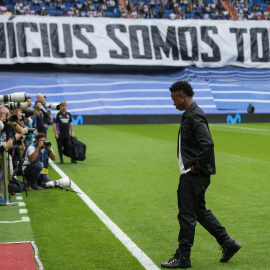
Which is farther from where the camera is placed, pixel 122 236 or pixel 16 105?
pixel 16 105

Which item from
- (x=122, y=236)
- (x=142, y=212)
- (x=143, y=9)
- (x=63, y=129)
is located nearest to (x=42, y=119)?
(x=63, y=129)

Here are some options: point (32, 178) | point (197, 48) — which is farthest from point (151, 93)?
point (32, 178)

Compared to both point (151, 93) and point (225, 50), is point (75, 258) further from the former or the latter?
point (225, 50)

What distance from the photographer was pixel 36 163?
11.8 m

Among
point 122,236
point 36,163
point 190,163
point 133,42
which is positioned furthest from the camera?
point 133,42

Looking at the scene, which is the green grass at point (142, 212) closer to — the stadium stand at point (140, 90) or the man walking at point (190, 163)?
the man walking at point (190, 163)

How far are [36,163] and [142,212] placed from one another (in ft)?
11.1

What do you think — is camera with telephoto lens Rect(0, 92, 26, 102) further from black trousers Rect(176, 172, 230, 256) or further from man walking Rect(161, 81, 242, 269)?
black trousers Rect(176, 172, 230, 256)

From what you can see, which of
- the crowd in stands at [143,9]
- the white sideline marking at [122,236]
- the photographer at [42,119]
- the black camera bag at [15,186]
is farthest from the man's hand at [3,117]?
the crowd in stands at [143,9]

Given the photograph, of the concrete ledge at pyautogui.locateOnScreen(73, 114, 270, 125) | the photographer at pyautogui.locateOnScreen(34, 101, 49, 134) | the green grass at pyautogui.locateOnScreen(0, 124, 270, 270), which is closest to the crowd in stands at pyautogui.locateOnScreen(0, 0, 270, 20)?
the concrete ledge at pyautogui.locateOnScreen(73, 114, 270, 125)

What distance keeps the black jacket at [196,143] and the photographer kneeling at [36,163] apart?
5.96 metres

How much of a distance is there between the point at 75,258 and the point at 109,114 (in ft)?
109

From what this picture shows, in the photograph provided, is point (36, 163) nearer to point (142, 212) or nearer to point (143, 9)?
point (142, 212)

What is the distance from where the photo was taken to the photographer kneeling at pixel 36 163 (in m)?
11.5
